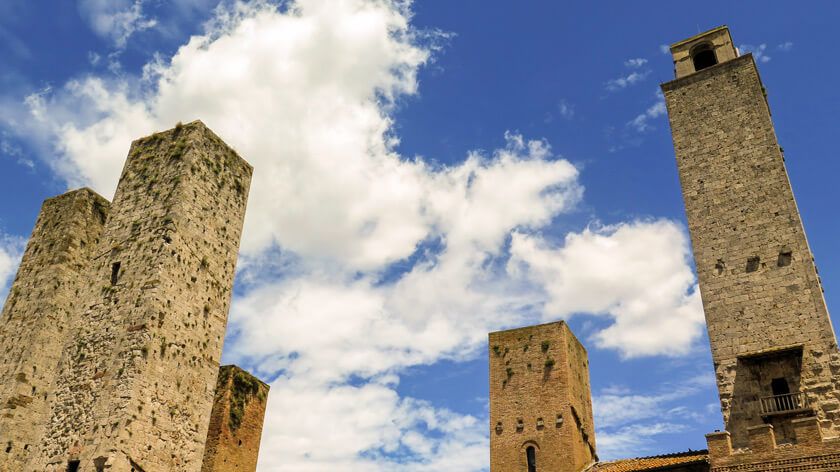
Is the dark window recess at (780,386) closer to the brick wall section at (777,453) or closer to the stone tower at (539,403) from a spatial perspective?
the brick wall section at (777,453)

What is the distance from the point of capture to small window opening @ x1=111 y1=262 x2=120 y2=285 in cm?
1495

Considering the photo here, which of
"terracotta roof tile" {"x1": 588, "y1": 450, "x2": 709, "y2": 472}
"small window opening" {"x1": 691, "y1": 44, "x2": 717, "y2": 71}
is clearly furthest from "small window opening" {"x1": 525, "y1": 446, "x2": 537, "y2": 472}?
"small window opening" {"x1": 691, "y1": 44, "x2": 717, "y2": 71}

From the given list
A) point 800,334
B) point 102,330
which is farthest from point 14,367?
point 800,334

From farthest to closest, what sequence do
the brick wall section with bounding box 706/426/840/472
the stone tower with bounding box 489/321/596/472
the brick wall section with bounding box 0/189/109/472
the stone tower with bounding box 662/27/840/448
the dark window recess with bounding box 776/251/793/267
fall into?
1. the stone tower with bounding box 489/321/596/472
2. the dark window recess with bounding box 776/251/793/267
3. the stone tower with bounding box 662/27/840/448
4. the brick wall section with bounding box 0/189/109/472
5. the brick wall section with bounding box 706/426/840/472

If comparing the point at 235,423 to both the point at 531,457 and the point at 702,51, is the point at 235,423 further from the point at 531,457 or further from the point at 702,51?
the point at 702,51

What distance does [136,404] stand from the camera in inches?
510

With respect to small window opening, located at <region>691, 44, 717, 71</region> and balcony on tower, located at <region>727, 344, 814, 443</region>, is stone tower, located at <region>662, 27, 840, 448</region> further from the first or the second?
small window opening, located at <region>691, 44, 717, 71</region>

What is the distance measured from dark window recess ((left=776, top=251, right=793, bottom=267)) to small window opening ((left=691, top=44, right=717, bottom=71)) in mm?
8725

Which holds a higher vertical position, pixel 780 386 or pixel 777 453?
pixel 780 386

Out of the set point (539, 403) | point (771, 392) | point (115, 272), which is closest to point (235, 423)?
point (115, 272)

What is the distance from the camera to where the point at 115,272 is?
15109mm

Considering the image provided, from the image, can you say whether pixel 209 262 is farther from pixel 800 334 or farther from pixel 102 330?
pixel 800 334

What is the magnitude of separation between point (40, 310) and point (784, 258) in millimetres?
20532

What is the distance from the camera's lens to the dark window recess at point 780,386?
1752 cm
